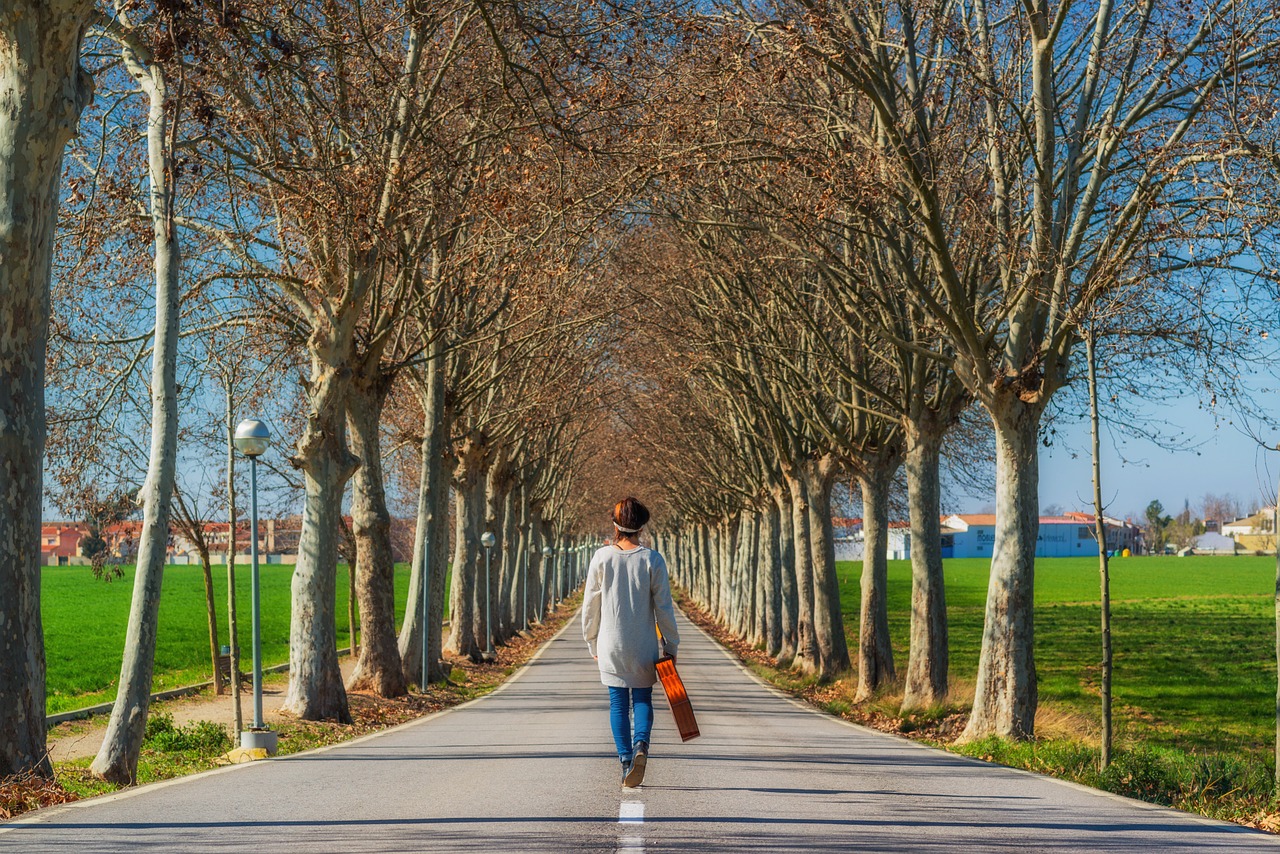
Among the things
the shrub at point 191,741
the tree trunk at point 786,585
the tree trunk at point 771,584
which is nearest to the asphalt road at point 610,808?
the shrub at point 191,741

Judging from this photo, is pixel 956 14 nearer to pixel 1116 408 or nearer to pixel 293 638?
pixel 1116 408

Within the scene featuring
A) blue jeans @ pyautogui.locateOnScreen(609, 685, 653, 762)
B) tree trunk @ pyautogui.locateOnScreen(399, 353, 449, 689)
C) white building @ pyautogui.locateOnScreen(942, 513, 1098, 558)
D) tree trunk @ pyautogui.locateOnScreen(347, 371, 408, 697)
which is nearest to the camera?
blue jeans @ pyautogui.locateOnScreen(609, 685, 653, 762)

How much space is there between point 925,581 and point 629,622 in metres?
12.5

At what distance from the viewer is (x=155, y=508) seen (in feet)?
36.2

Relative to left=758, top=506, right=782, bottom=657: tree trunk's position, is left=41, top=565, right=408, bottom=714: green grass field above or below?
below

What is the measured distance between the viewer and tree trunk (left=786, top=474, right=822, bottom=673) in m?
29.2

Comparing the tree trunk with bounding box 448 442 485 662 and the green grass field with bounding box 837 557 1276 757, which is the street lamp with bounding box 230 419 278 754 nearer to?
the green grass field with bounding box 837 557 1276 757

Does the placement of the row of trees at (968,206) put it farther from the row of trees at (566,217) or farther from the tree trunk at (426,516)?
the tree trunk at (426,516)

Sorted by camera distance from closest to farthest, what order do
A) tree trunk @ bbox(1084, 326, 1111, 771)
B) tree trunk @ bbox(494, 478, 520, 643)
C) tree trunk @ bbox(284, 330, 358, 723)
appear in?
tree trunk @ bbox(1084, 326, 1111, 771) → tree trunk @ bbox(284, 330, 358, 723) → tree trunk @ bbox(494, 478, 520, 643)

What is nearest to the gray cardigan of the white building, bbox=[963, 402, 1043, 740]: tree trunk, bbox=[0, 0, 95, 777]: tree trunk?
bbox=[0, 0, 95, 777]: tree trunk

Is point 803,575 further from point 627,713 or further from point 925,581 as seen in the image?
point 627,713

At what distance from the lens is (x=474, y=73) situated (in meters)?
17.1

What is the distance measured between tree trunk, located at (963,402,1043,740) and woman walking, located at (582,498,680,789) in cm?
755

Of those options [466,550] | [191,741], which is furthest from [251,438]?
[466,550]
